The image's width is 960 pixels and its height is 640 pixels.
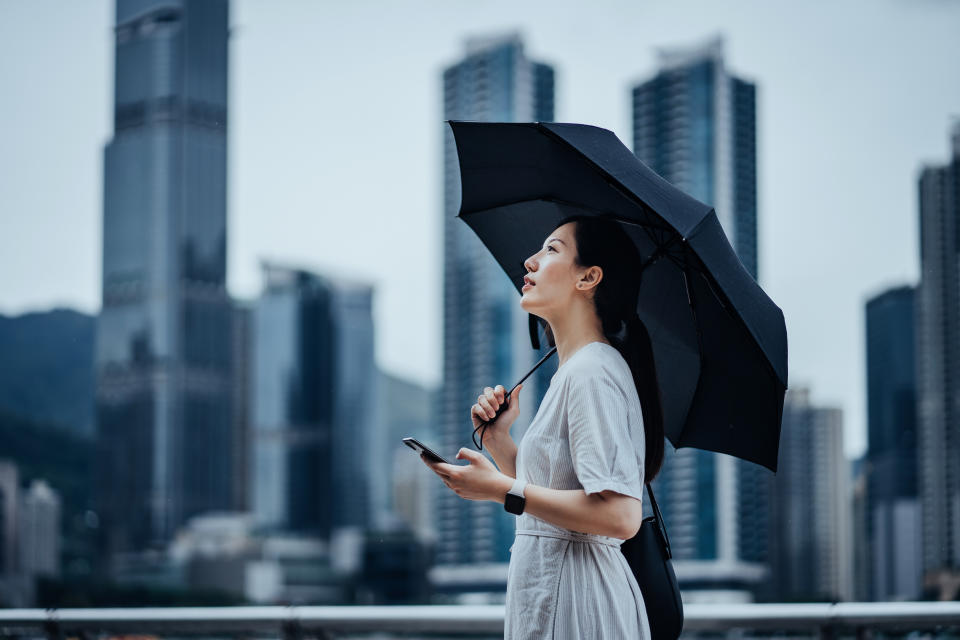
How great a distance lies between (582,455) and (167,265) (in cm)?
9072

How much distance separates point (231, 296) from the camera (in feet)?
314

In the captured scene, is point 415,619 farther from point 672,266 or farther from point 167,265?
point 167,265

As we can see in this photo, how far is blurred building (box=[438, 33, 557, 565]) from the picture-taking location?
67312mm

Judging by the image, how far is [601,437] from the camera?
5.40 feet

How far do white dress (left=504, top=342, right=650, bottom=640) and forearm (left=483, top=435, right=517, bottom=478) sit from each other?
200mm

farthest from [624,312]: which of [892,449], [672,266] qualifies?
[892,449]

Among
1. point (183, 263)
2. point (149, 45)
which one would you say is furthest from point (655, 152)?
point (149, 45)

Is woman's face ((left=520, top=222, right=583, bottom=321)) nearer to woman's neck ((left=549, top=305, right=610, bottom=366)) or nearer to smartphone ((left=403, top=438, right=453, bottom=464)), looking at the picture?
woman's neck ((left=549, top=305, right=610, bottom=366))

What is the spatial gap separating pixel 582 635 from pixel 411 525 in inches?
3808

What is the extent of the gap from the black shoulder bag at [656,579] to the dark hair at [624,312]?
0.10 meters

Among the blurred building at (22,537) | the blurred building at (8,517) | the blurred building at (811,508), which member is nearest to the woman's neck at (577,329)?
the blurred building at (811,508)

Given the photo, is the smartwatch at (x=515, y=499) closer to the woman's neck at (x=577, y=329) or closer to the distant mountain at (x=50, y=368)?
the woman's neck at (x=577, y=329)

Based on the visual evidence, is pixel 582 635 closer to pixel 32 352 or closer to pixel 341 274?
pixel 32 352

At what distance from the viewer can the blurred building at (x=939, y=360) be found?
171ft
